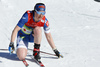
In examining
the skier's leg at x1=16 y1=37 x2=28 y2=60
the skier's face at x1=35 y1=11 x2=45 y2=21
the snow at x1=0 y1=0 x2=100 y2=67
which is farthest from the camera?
the snow at x1=0 y1=0 x2=100 y2=67

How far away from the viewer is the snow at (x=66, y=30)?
14.6 feet

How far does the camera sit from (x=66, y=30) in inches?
297

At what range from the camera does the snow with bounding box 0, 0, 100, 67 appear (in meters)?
4.46

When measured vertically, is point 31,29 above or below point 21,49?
above

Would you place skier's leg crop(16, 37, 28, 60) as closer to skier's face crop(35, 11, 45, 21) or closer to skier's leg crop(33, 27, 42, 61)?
skier's leg crop(33, 27, 42, 61)

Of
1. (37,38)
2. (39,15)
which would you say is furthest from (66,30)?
(39,15)

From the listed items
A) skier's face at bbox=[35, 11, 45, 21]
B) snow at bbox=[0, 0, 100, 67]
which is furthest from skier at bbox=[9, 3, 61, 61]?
snow at bbox=[0, 0, 100, 67]

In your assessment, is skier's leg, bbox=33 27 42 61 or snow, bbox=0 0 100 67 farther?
snow, bbox=0 0 100 67

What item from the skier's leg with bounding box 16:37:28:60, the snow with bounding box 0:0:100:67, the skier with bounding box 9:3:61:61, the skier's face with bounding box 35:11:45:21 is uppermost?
the skier's face with bounding box 35:11:45:21

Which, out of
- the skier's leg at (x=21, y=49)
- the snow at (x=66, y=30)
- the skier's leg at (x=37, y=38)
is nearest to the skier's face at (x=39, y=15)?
the skier's leg at (x=37, y=38)

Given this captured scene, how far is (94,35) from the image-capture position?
6.89 metres

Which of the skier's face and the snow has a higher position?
the skier's face

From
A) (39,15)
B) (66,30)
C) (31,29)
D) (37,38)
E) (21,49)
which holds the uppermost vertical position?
(39,15)

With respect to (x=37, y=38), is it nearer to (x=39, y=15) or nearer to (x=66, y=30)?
(x=39, y=15)
